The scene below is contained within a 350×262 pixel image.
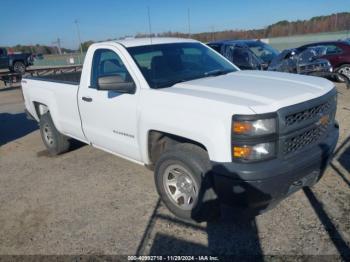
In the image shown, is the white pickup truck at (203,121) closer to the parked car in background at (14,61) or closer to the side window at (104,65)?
the side window at (104,65)

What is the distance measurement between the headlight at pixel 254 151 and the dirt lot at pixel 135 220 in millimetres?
675

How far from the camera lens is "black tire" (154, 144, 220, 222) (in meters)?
3.09

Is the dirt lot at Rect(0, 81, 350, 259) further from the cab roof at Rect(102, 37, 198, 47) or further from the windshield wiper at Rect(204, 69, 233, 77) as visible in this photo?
the cab roof at Rect(102, 37, 198, 47)

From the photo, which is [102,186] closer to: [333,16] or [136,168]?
[136,168]

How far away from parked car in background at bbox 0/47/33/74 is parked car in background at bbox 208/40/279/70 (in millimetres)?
18218

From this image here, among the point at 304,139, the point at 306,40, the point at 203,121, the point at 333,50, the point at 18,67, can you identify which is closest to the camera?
the point at 203,121

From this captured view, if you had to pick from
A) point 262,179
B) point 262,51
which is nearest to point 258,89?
point 262,179

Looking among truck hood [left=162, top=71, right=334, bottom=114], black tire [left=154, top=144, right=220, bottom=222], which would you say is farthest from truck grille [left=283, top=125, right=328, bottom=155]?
black tire [left=154, top=144, right=220, bottom=222]

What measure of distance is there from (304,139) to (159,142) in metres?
1.53

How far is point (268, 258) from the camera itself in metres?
2.88

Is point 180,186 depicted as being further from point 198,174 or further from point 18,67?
point 18,67

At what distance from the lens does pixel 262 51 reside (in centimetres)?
1151

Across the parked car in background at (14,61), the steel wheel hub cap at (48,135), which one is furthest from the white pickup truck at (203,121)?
the parked car in background at (14,61)

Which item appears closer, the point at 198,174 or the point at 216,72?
the point at 198,174
